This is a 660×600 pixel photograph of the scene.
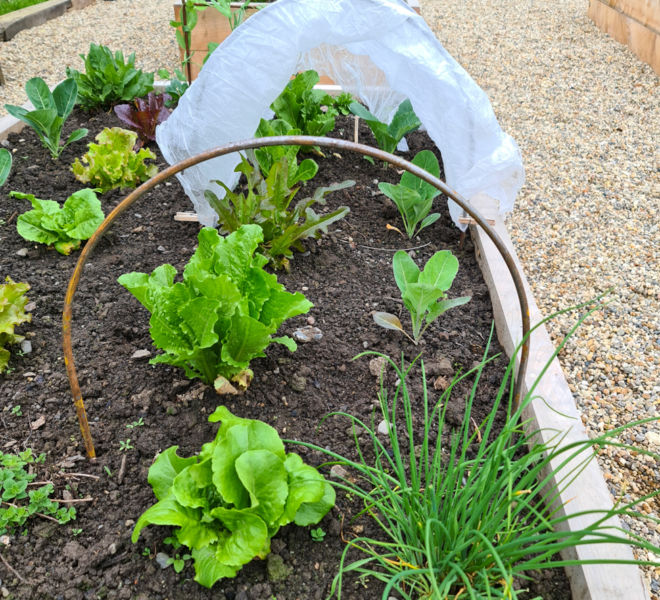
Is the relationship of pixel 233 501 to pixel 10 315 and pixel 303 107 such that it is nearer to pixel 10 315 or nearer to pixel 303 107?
pixel 10 315

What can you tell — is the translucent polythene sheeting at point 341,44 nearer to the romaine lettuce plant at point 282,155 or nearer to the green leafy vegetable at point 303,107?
the romaine lettuce plant at point 282,155

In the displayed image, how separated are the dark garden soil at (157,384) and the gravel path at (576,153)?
1.43 feet

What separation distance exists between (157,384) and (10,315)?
496mm

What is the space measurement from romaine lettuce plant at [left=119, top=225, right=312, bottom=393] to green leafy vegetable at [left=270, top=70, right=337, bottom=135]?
1.31 metres

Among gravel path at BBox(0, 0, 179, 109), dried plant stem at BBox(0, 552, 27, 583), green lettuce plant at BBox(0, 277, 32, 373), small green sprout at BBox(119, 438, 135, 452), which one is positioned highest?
green lettuce plant at BBox(0, 277, 32, 373)

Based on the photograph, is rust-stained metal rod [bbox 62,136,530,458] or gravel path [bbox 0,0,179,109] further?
gravel path [bbox 0,0,179,109]

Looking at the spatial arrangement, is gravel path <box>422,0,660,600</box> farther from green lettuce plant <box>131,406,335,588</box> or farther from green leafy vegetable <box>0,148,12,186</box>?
green leafy vegetable <box>0,148,12,186</box>

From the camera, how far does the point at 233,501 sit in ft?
4.00

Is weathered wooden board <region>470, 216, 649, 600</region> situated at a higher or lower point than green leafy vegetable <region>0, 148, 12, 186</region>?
lower

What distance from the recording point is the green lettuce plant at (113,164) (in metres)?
2.59

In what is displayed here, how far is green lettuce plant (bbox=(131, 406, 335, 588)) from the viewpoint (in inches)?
47.0

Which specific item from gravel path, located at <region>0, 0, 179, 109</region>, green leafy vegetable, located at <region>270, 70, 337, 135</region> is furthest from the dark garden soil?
gravel path, located at <region>0, 0, 179, 109</region>

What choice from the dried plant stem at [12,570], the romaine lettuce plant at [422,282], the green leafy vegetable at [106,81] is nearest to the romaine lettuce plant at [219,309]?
the romaine lettuce plant at [422,282]

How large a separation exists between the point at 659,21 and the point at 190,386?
4.64m
